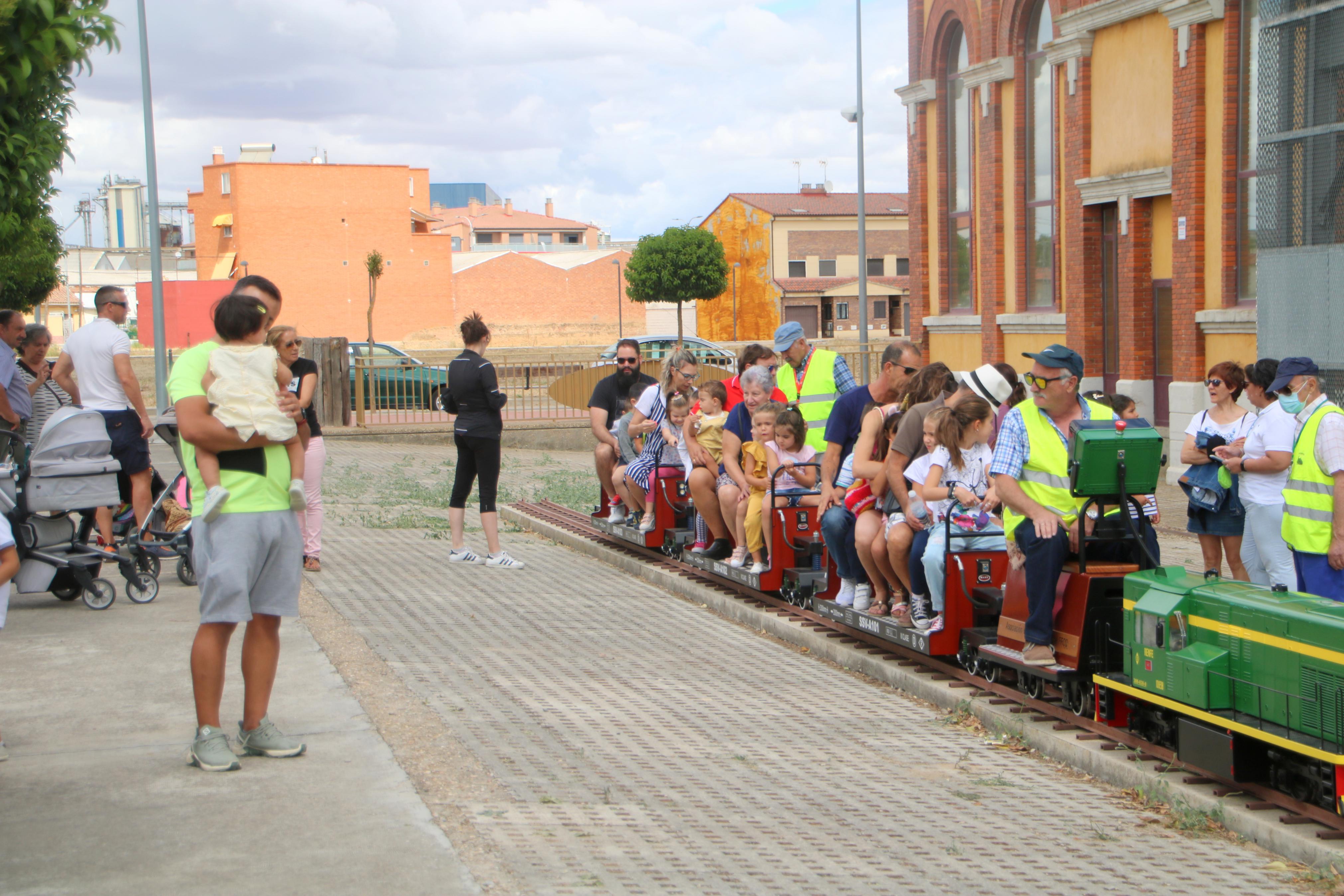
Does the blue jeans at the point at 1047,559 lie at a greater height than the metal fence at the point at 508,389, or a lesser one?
lesser

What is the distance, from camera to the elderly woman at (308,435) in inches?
386

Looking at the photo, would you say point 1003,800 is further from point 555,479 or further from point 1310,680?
point 555,479

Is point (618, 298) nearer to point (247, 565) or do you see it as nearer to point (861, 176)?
point (861, 176)

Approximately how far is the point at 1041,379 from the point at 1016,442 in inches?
14.0

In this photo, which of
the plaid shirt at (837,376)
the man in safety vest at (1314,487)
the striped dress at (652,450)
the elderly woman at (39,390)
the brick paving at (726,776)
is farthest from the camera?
the striped dress at (652,450)

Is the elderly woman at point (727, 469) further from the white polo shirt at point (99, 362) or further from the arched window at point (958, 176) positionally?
the arched window at point (958, 176)

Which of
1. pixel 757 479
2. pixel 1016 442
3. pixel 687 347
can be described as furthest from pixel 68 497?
pixel 687 347

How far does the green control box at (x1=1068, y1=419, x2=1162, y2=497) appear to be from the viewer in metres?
6.32

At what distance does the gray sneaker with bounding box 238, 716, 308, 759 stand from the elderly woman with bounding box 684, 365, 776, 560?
5082mm

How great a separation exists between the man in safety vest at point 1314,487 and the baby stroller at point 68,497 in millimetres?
7564

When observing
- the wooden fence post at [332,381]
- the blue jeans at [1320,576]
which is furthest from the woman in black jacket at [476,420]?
the wooden fence post at [332,381]

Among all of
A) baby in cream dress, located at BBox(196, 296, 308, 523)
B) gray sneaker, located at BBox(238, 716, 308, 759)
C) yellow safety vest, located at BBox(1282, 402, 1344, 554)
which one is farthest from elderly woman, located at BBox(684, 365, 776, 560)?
gray sneaker, located at BBox(238, 716, 308, 759)

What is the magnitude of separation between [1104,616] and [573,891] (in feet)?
11.3

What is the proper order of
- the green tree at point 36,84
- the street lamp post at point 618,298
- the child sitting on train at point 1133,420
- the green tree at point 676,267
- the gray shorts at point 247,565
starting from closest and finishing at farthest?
1. the green tree at point 36,84
2. the gray shorts at point 247,565
3. the child sitting on train at point 1133,420
4. the green tree at point 676,267
5. the street lamp post at point 618,298
